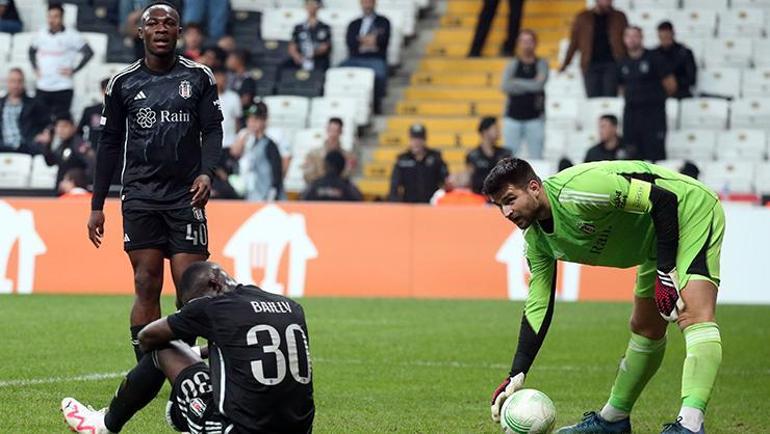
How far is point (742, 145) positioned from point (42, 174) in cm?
1025

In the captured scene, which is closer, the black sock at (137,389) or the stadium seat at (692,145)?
the black sock at (137,389)

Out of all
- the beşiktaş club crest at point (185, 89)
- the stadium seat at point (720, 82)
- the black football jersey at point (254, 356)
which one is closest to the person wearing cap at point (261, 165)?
the stadium seat at point (720, 82)

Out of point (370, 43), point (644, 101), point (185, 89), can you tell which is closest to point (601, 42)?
point (644, 101)

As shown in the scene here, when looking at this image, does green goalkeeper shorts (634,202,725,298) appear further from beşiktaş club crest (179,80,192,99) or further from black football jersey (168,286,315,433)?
beşiktaş club crest (179,80,192,99)

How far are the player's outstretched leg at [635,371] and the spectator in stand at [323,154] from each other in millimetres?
11942

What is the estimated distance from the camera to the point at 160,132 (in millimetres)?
9422

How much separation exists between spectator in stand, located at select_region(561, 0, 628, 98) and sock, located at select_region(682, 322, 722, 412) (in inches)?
592

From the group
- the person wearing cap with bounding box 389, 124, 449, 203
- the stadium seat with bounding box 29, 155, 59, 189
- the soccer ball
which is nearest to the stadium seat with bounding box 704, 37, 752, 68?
the person wearing cap with bounding box 389, 124, 449, 203

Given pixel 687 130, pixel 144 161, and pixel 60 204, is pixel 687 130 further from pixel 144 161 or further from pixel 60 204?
pixel 144 161

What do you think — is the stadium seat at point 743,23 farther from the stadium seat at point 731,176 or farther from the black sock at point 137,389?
the black sock at point 137,389

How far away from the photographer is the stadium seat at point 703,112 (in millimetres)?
22781

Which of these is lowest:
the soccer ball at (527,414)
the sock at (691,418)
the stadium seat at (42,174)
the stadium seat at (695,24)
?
the stadium seat at (42,174)

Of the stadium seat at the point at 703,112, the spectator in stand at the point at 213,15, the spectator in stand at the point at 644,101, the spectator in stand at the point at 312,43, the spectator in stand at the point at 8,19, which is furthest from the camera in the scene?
the spectator in stand at the point at 8,19

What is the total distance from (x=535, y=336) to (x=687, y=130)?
1504 centimetres
